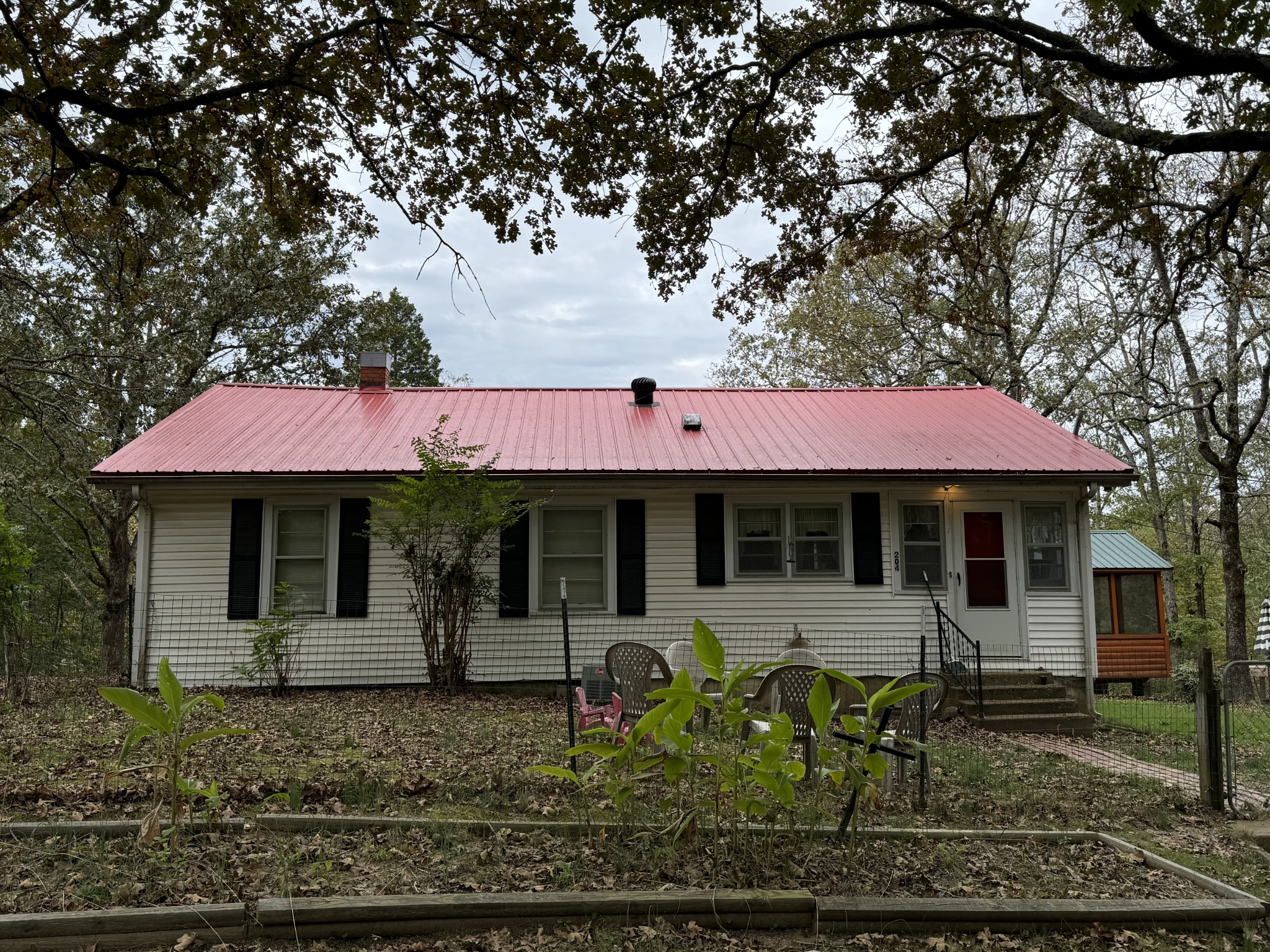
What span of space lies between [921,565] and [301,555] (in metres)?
8.61

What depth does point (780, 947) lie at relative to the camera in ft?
13.0

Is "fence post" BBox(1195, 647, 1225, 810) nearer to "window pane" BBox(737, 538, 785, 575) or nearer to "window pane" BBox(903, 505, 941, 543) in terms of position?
"window pane" BBox(903, 505, 941, 543)

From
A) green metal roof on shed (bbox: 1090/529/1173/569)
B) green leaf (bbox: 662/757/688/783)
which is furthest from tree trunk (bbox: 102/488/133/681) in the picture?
green metal roof on shed (bbox: 1090/529/1173/569)

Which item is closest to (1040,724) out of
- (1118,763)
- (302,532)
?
(1118,763)

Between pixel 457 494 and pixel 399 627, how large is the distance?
7.67 ft

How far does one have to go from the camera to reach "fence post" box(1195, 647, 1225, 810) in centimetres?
659

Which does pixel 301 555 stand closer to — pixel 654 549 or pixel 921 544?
pixel 654 549

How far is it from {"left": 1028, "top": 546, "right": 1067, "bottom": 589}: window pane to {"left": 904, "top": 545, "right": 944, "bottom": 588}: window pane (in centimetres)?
124

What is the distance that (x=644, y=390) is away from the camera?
1570 cm

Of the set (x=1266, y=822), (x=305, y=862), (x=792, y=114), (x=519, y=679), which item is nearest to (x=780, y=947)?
(x=305, y=862)

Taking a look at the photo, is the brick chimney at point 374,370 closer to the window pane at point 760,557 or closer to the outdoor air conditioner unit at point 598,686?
the window pane at point 760,557

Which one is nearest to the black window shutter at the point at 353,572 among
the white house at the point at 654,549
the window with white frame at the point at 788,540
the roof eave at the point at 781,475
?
the white house at the point at 654,549

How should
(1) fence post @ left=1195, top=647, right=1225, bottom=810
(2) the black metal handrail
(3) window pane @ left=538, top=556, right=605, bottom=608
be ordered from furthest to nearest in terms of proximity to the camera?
(3) window pane @ left=538, top=556, right=605, bottom=608 → (2) the black metal handrail → (1) fence post @ left=1195, top=647, right=1225, bottom=810

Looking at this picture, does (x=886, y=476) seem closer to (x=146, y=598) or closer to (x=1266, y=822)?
(x=1266, y=822)
